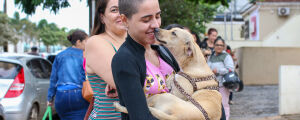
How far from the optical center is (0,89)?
20.3 feet

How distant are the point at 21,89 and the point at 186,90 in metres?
5.24

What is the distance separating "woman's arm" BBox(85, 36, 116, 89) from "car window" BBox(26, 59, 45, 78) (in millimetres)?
5340


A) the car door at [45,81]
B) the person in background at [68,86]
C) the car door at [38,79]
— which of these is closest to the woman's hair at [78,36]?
the person in background at [68,86]

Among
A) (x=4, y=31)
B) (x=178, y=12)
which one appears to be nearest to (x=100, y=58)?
(x=178, y=12)

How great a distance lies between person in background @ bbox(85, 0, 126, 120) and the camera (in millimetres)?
2146

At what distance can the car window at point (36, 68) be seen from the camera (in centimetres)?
724

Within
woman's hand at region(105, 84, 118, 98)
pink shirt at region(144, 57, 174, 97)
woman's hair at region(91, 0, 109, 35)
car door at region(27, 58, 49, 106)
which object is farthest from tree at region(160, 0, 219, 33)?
pink shirt at region(144, 57, 174, 97)

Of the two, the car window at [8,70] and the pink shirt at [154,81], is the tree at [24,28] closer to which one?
the car window at [8,70]

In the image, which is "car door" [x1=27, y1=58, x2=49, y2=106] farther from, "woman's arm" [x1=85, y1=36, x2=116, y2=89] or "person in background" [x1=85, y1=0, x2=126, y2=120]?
"woman's arm" [x1=85, y1=36, x2=116, y2=89]

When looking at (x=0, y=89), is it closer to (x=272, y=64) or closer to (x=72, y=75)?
(x=72, y=75)

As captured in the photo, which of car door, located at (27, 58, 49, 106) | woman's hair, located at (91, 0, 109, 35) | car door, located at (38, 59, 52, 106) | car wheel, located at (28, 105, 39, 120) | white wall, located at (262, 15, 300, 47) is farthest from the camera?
white wall, located at (262, 15, 300, 47)

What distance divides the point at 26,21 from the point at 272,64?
50.9 metres

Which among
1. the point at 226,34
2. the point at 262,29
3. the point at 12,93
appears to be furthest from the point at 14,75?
the point at 226,34

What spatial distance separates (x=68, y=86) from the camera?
4.70m
